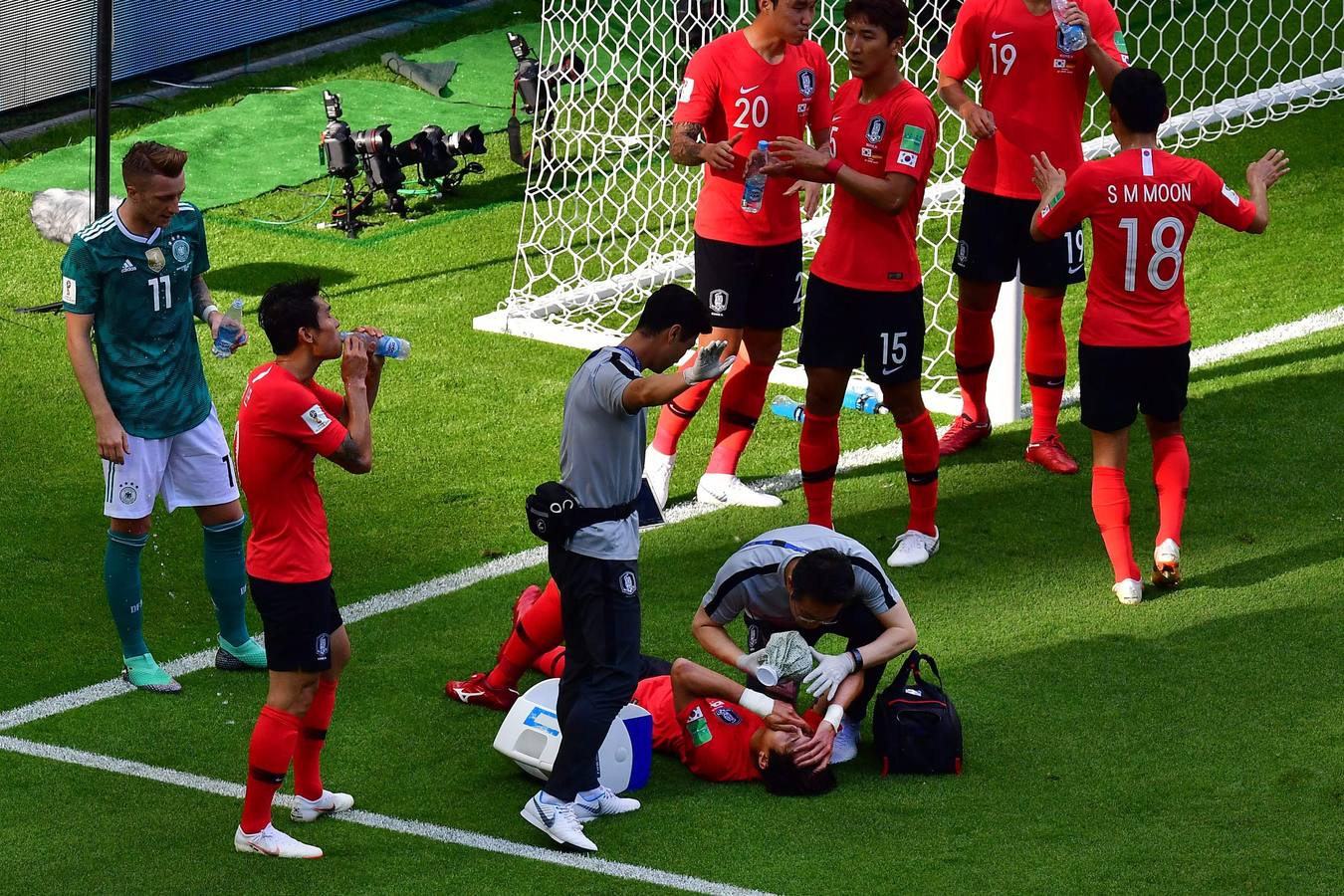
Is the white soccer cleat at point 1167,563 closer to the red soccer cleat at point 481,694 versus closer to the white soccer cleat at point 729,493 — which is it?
the white soccer cleat at point 729,493

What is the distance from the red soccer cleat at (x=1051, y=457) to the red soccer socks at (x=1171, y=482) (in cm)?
132

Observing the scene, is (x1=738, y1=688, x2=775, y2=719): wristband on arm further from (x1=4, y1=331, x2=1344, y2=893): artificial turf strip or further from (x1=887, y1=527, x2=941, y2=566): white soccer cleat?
(x1=887, y1=527, x2=941, y2=566): white soccer cleat

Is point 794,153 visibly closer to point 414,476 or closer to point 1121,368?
point 1121,368

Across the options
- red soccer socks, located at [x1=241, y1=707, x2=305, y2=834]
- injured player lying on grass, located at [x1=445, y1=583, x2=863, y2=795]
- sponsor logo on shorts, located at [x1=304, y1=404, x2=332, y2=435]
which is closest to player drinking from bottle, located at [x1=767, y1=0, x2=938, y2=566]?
injured player lying on grass, located at [x1=445, y1=583, x2=863, y2=795]

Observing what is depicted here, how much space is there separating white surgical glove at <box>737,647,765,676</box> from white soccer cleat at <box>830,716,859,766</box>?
321mm

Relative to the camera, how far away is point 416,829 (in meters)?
5.40

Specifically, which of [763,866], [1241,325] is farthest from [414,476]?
[1241,325]

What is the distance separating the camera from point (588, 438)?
17.1ft

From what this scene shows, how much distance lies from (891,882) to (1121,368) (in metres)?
2.54

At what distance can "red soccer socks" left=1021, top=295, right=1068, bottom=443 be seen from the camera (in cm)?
820

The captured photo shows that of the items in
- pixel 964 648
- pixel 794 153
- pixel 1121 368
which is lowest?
pixel 964 648

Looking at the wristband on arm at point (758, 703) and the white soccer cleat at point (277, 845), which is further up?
the wristband on arm at point (758, 703)

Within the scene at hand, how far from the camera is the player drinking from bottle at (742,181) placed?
25.1ft

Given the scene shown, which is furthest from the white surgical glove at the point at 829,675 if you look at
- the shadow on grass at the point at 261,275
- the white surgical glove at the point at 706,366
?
the shadow on grass at the point at 261,275
